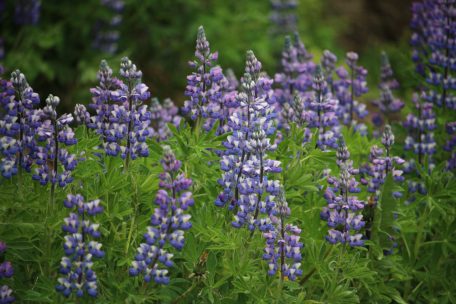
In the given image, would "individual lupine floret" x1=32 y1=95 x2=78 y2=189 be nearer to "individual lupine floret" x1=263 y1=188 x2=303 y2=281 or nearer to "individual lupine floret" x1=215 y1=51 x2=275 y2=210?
"individual lupine floret" x1=215 y1=51 x2=275 y2=210

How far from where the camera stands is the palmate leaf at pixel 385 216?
11.6 ft

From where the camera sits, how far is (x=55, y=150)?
3.10 meters

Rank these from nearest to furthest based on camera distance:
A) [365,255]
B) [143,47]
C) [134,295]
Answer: [134,295], [365,255], [143,47]

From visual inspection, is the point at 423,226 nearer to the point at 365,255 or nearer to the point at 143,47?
the point at 365,255

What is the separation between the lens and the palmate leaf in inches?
140

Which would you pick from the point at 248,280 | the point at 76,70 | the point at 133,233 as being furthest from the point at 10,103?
the point at 76,70

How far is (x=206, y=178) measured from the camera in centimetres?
352

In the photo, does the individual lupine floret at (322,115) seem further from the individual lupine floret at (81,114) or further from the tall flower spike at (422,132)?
the individual lupine floret at (81,114)

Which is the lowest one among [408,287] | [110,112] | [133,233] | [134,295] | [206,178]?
[408,287]

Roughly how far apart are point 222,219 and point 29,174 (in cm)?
107

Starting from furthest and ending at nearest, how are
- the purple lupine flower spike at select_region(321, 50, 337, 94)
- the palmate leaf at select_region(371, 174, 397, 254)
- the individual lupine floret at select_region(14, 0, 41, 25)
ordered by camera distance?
the individual lupine floret at select_region(14, 0, 41, 25) < the purple lupine flower spike at select_region(321, 50, 337, 94) < the palmate leaf at select_region(371, 174, 397, 254)

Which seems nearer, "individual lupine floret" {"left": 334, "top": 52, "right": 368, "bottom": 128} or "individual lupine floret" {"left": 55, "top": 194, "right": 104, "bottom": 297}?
"individual lupine floret" {"left": 55, "top": 194, "right": 104, "bottom": 297}

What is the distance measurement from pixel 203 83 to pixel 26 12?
349 centimetres

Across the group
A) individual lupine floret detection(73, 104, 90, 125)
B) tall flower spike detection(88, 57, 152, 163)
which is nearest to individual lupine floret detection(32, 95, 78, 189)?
tall flower spike detection(88, 57, 152, 163)
